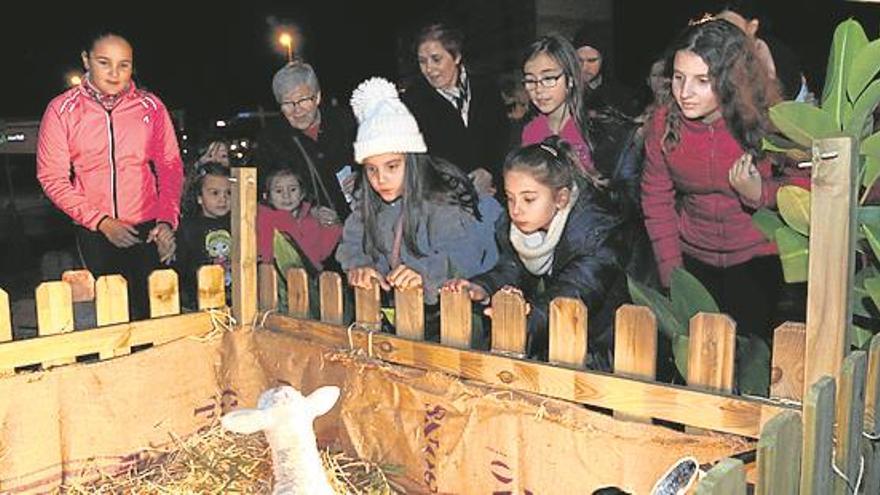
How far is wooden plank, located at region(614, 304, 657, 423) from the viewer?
2.30 m

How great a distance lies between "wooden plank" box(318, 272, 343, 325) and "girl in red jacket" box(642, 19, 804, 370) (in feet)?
4.48

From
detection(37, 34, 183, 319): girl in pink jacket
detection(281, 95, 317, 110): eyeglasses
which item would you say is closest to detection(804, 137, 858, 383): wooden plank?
detection(281, 95, 317, 110): eyeglasses

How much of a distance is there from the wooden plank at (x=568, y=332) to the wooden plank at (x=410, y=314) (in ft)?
1.70

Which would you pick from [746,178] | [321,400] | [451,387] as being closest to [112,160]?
Answer: [451,387]

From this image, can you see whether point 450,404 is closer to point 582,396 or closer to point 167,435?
point 582,396

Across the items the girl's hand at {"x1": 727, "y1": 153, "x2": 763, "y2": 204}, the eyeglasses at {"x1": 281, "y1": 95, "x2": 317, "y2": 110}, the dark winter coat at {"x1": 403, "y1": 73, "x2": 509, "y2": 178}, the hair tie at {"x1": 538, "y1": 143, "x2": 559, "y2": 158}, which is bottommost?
the girl's hand at {"x1": 727, "y1": 153, "x2": 763, "y2": 204}

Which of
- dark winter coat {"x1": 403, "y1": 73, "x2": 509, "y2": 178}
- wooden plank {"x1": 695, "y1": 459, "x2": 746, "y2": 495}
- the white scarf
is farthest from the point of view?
dark winter coat {"x1": 403, "y1": 73, "x2": 509, "y2": 178}

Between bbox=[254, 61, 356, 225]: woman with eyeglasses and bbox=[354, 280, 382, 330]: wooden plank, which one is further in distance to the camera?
bbox=[254, 61, 356, 225]: woman with eyeglasses

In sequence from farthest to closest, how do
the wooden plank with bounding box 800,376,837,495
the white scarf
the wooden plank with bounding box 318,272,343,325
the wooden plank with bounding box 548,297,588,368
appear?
the white scarf, the wooden plank with bounding box 318,272,343,325, the wooden plank with bounding box 548,297,588,368, the wooden plank with bounding box 800,376,837,495

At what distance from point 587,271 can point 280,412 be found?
173cm

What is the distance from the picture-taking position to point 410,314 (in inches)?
114

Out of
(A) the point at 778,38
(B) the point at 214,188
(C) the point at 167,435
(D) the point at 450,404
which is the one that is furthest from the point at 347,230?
(A) the point at 778,38

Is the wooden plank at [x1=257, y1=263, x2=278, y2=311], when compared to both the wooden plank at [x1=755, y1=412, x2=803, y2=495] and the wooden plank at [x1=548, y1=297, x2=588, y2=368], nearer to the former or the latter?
the wooden plank at [x1=548, y1=297, x2=588, y2=368]

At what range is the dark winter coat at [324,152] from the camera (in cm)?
468
